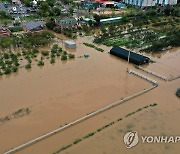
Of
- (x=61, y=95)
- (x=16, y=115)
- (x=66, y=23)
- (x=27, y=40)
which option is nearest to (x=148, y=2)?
(x=66, y=23)

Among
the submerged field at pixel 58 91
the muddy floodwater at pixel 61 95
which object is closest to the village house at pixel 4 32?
the muddy floodwater at pixel 61 95

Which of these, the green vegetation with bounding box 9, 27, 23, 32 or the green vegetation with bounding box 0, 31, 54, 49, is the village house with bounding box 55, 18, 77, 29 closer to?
the green vegetation with bounding box 0, 31, 54, 49

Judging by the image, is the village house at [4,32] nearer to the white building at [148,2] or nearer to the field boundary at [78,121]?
the field boundary at [78,121]

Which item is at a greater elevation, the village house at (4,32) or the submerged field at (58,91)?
the village house at (4,32)

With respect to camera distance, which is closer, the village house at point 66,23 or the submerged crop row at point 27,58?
the submerged crop row at point 27,58

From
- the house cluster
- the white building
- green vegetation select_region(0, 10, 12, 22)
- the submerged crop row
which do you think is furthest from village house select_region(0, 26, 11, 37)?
the white building

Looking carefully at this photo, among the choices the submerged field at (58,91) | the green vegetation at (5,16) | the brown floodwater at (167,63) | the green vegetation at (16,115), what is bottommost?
the green vegetation at (16,115)

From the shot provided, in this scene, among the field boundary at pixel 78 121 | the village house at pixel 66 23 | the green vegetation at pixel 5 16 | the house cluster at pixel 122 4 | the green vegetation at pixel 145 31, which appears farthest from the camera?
the house cluster at pixel 122 4
